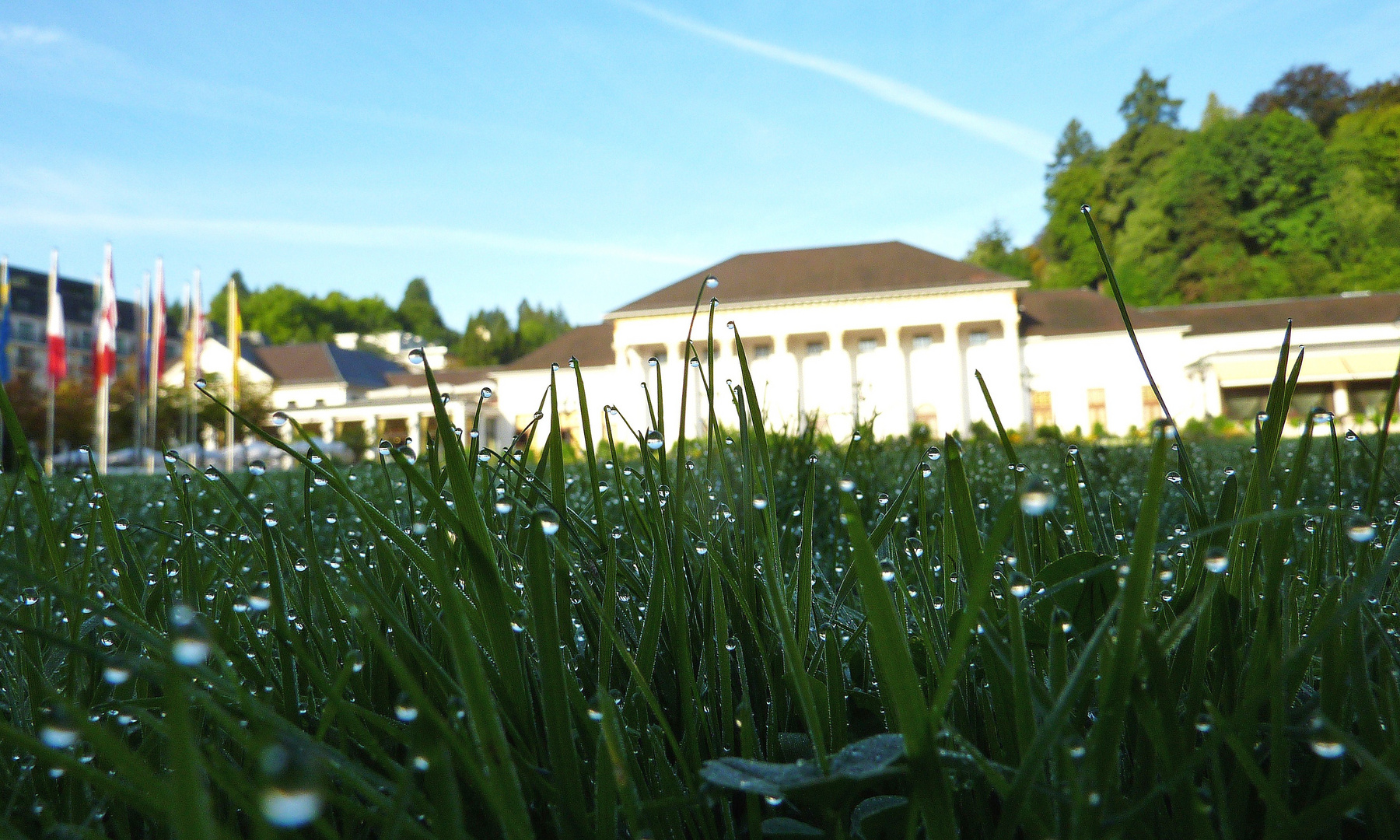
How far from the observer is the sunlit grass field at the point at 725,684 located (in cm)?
42

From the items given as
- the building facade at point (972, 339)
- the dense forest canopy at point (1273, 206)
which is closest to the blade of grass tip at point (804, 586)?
the building facade at point (972, 339)

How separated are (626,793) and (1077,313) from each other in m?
43.3

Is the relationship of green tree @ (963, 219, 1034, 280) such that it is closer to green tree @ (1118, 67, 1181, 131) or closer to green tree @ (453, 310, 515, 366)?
green tree @ (1118, 67, 1181, 131)

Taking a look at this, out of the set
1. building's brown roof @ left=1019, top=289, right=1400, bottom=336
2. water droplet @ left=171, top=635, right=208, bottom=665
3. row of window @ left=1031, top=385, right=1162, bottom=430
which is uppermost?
building's brown roof @ left=1019, top=289, right=1400, bottom=336

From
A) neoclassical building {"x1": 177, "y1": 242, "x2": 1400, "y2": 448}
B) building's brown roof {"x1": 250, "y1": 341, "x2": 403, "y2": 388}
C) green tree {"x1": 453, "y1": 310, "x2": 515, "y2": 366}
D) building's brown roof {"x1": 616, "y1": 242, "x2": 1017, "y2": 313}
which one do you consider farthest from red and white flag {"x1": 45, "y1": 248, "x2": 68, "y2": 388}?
green tree {"x1": 453, "y1": 310, "x2": 515, "y2": 366}

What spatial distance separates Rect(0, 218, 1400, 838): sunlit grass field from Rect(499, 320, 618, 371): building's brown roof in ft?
131

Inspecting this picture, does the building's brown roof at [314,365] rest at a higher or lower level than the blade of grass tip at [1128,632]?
higher

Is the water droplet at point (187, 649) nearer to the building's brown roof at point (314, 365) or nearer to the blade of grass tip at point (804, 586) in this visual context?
the blade of grass tip at point (804, 586)

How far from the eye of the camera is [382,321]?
8538 centimetres

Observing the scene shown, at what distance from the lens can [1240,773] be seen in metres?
0.52

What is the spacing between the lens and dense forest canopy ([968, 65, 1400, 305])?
1811 inches

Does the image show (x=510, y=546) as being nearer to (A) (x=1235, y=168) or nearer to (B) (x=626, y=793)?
(B) (x=626, y=793)

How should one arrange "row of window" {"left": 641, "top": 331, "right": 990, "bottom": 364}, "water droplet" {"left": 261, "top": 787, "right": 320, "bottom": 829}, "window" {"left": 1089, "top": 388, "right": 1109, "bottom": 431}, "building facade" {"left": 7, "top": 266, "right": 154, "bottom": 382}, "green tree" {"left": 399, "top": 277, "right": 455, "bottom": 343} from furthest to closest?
"green tree" {"left": 399, "top": 277, "right": 455, "bottom": 343} < "building facade" {"left": 7, "top": 266, "right": 154, "bottom": 382} < "row of window" {"left": 641, "top": 331, "right": 990, "bottom": 364} < "window" {"left": 1089, "top": 388, "right": 1109, "bottom": 431} < "water droplet" {"left": 261, "top": 787, "right": 320, "bottom": 829}

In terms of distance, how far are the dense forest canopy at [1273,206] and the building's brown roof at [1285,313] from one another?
6126mm
